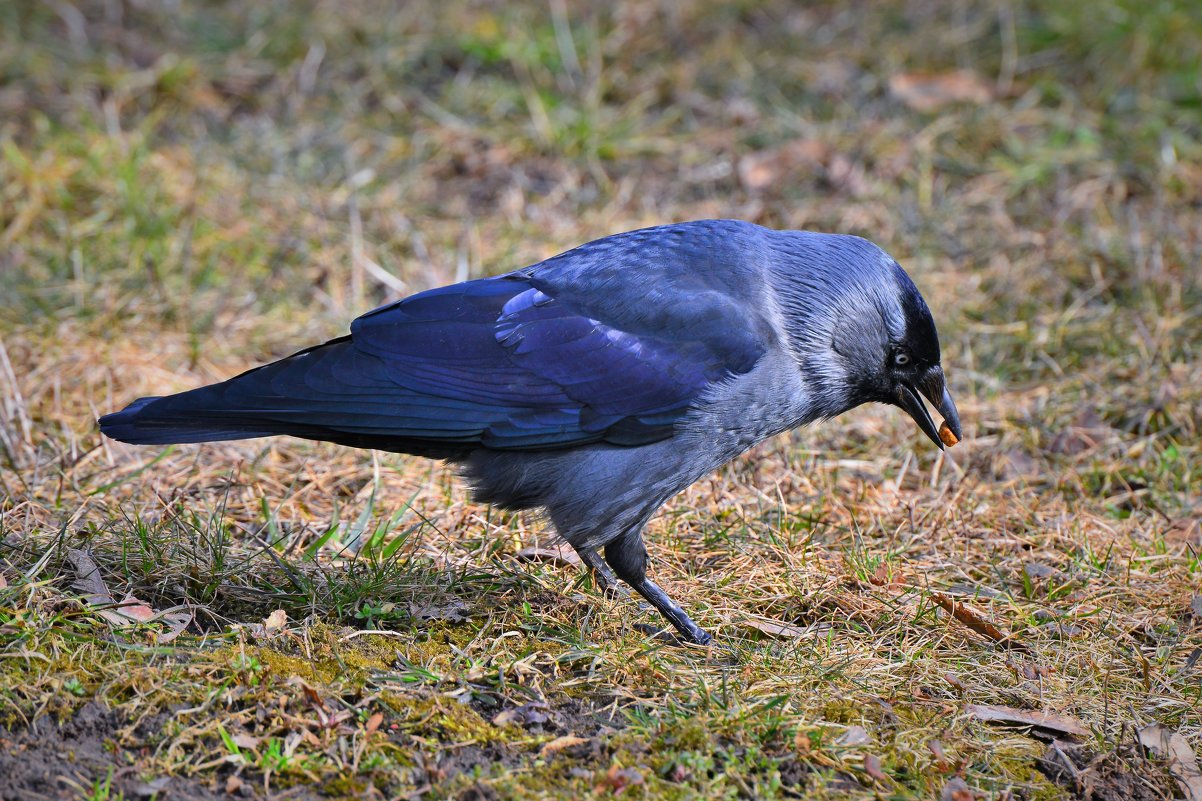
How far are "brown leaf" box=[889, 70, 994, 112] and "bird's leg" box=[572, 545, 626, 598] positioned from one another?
461cm

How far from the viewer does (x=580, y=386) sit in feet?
11.8

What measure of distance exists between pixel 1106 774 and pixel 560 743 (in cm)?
132

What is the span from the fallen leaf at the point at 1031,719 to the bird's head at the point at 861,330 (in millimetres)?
1065

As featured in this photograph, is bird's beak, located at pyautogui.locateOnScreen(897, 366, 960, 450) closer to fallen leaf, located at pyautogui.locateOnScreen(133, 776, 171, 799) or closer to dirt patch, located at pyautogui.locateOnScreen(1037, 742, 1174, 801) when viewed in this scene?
dirt patch, located at pyautogui.locateOnScreen(1037, 742, 1174, 801)

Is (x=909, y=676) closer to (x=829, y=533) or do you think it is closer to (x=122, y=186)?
(x=829, y=533)

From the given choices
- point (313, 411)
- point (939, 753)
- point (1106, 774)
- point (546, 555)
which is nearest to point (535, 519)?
point (546, 555)

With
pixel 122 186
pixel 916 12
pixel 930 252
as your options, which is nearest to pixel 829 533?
pixel 930 252

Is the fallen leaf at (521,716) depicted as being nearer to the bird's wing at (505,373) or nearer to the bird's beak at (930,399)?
the bird's wing at (505,373)

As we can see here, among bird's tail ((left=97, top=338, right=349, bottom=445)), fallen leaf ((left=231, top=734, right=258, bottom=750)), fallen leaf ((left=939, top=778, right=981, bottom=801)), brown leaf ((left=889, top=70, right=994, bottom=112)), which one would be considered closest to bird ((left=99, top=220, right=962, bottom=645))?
Answer: bird's tail ((left=97, top=338, right=349, bottom=445))

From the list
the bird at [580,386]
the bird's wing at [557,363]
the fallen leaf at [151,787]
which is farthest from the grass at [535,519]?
the bird's wing at [557,363]

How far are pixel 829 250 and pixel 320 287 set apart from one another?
280 cm

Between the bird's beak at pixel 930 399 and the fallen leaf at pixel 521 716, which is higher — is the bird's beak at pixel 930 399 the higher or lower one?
the higher one

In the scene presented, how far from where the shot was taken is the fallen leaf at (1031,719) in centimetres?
308

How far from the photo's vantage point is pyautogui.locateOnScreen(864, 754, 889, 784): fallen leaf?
9.28 feet
